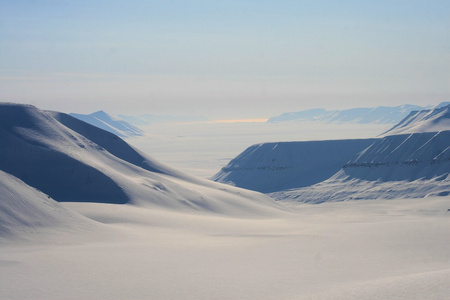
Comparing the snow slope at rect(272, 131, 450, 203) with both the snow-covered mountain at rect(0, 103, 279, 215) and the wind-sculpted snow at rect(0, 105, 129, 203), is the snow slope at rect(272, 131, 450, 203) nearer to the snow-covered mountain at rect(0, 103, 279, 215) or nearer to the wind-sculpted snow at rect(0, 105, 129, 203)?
the snow-covered mountain at rect(0, 103, 279, 215)

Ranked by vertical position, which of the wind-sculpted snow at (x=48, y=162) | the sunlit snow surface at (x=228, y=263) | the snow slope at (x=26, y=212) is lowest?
the sunlit snow surface at (x=228, y=263)

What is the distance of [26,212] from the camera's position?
51.9m

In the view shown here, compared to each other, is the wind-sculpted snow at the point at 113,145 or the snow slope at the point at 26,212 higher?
the wind-sculpted snow at the point at 113,145

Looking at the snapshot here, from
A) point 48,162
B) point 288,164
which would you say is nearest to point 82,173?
point 48,162

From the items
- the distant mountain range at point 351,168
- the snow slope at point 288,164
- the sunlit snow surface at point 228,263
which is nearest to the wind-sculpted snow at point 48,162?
the sunlit snow surface at point 228,263

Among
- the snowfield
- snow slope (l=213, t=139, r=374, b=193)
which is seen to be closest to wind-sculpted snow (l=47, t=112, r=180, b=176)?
the snowfield

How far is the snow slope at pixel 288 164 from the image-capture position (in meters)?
159

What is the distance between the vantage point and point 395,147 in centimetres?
14912

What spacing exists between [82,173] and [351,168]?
8985 cm

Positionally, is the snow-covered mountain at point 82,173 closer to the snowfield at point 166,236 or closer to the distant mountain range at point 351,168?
the snowfield at point 166,236

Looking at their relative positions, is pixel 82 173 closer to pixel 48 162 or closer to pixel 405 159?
pixel 48 162

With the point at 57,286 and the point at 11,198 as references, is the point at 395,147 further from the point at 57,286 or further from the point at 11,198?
the point at 57,286

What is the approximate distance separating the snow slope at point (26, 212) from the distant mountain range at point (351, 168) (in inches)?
3347

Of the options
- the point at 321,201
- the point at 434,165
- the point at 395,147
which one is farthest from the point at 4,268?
the point at 395,147
